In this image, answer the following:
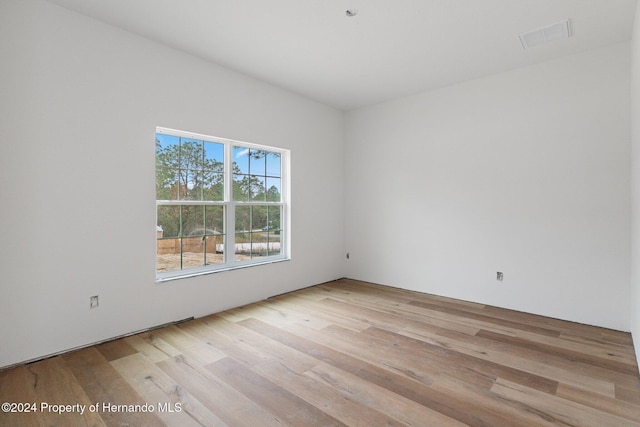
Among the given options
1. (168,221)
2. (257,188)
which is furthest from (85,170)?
(257,188)

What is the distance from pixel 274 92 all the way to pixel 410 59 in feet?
5.85

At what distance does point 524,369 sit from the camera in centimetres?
237

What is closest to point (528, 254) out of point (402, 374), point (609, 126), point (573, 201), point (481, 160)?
point (573, 201)

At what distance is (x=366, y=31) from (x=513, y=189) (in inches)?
96.4

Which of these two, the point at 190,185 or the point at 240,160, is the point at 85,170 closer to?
the point at 190,185

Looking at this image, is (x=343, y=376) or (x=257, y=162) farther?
(x=257, y=162)

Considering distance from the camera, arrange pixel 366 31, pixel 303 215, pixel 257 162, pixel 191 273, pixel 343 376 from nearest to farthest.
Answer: pixel 343 376 < pixel 366 31 < pixel 191 273 < pixel 257 162 < pixel 303 215

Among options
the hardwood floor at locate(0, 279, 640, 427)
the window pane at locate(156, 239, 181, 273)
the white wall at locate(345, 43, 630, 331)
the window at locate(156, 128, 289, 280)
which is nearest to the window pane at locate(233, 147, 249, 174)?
the window at locate(156, 128, 289, 280)

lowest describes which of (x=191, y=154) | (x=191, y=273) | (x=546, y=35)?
(x=191, y=273)

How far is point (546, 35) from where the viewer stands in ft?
9.71

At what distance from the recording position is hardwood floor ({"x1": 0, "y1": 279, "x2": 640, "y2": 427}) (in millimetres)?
1845

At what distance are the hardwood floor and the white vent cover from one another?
2.82m

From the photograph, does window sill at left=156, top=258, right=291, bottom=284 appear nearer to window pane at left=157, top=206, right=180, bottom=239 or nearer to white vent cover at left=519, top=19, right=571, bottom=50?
window pane at left=157, top=206, right=180, bottom=239

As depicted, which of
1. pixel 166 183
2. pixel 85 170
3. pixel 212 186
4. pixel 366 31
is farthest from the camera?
pixel 212 186
